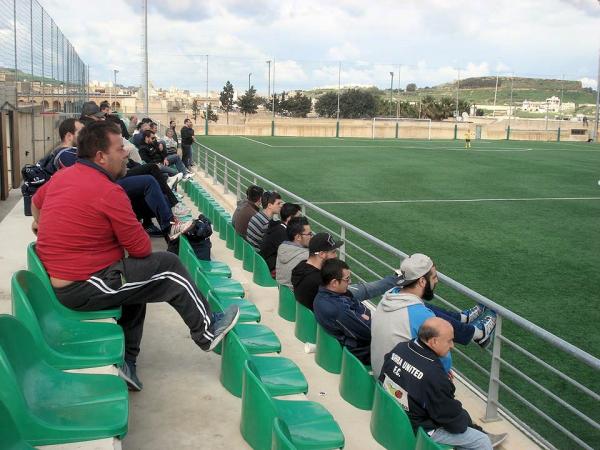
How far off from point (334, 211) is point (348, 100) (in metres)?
57.9

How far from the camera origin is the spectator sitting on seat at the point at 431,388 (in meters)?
3.12

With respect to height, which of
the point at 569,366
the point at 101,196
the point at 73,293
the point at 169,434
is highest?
the point at 101,196

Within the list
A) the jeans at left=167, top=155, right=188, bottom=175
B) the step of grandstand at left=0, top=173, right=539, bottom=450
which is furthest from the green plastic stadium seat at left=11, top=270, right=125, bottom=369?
the jeans at left=167, top=155, right=188, bottom=175

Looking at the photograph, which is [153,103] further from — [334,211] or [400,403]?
[400,403]

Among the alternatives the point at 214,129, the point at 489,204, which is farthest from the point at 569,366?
the point at 214,129

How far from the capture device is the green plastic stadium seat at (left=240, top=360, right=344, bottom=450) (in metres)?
2.89

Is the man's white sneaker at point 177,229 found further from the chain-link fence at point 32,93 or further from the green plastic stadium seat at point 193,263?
the chain-link fence at point 32,93

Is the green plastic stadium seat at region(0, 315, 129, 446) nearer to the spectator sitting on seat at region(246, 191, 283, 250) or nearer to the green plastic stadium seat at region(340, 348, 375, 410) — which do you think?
the green plastic stadium seat at region(340, 348, 375, 410)

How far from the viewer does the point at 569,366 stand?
5863mm

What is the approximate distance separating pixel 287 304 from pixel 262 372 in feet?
5.57

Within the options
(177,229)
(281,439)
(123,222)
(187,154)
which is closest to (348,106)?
(187,154)

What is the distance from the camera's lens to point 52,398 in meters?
2.68

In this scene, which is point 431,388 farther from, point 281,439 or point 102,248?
point 102,248

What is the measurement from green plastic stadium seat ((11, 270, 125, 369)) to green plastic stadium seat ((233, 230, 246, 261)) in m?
3.80
